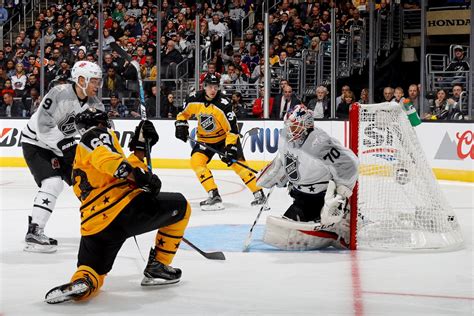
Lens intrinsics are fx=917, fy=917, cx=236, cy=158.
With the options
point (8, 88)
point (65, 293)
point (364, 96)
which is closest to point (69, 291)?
point (65, 293)

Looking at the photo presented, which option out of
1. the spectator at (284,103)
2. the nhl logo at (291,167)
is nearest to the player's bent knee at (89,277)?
the nhl logo at (291,167)

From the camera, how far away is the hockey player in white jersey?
5.66 m

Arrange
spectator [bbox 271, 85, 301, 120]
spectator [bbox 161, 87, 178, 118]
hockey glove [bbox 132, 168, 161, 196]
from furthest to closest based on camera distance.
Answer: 1. spectator [bbox 161, 87, 178, 118]
2. spectator [bbox 271, 85, 301, 120]
3. hockey glove [bbox 132, 168, 161, 196]

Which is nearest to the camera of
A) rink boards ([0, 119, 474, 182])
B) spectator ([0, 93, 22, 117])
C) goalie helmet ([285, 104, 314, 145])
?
goalie helmet ([285, 104, 314, 145])

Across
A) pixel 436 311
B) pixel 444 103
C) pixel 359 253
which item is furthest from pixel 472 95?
pixel 436 311

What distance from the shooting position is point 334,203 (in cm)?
537

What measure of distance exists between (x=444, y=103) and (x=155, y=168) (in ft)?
12.9

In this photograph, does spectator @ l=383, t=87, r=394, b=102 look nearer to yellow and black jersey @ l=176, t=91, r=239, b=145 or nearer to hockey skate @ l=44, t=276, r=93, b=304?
yellow and black jersey @ l=176, t=91, r=239, b=145

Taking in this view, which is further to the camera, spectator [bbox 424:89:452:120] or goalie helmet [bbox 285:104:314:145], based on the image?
spectator [bbox 424:89:452:120]

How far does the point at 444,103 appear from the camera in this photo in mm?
10414

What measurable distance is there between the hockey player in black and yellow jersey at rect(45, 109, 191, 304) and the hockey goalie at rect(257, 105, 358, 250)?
4.42ft

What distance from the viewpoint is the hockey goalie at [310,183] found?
5441mm

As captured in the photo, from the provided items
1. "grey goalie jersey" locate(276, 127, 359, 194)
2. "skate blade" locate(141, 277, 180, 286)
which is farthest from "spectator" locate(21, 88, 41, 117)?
"skate blade" locate(141, 277, 180, 286)

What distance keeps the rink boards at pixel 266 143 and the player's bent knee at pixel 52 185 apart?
5613mm
